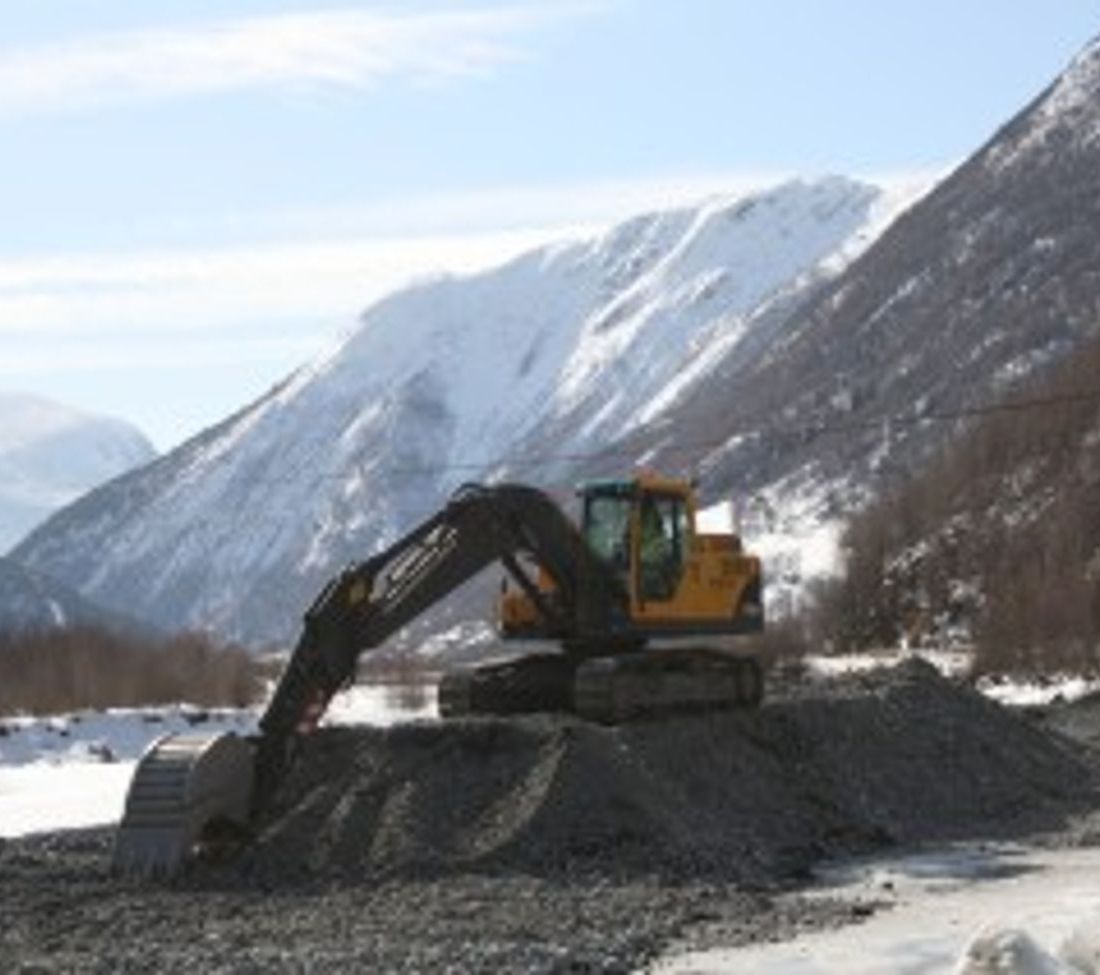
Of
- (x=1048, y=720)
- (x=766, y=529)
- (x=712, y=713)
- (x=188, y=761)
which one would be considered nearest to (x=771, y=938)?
(x=188, y=761)

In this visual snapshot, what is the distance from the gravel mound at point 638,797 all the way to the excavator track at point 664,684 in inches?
17.1

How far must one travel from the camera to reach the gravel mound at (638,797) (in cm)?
2384

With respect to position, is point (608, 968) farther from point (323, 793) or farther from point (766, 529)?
point (766, 529)

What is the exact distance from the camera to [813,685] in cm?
3362

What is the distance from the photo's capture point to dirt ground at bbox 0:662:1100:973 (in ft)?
64.2

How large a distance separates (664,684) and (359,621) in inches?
149

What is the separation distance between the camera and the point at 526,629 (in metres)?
28.1

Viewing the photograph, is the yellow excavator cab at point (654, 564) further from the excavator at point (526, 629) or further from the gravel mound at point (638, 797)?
the gravel mound at point (638, 797)

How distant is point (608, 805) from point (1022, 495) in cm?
7222

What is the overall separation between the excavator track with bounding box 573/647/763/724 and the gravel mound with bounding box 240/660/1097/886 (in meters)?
0.43

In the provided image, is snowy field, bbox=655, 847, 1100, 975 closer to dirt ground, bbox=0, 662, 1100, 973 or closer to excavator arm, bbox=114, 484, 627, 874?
dirt ground, bbox=0, 662, 1100, 973

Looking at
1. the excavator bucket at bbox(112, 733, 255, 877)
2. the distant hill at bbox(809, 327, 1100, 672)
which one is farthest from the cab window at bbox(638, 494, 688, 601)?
the distant hill at bbox(809, 327, 1100, 672)

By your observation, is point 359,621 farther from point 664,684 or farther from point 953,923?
point 953,923

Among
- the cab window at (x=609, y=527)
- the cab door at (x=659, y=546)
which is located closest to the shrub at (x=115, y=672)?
the cab window at (x=609, y=527)
